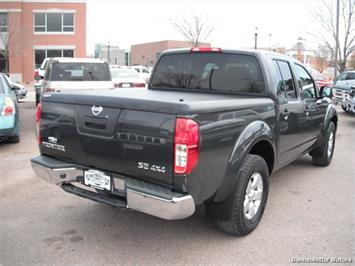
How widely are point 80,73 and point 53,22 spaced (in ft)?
96.7

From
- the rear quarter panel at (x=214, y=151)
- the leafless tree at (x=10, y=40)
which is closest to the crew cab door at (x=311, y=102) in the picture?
the rear quarter panel at (x=214, y=151)

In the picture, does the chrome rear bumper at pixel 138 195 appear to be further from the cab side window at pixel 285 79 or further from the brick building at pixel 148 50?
the brick building at pixel 148 50

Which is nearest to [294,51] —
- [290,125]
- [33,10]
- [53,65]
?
[33,10]

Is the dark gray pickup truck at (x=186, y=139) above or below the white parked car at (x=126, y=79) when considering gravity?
below

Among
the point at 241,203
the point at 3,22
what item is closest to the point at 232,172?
the point at 241,203

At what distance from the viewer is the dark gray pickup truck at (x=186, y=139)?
326cm

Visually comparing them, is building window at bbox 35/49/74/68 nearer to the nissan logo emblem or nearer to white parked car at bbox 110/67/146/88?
Result: white parked car at bbox 110/67/146/88

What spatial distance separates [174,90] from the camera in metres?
5.21

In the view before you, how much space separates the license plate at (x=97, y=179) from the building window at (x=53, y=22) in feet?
122

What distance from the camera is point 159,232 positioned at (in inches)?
166

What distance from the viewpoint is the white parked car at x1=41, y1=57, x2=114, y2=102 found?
1141 cm

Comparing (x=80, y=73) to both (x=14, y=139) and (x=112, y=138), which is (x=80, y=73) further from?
(x=112, y=138)

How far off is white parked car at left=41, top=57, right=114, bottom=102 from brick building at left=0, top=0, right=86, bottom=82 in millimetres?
27975

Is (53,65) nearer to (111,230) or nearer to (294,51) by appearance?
(111,230)
